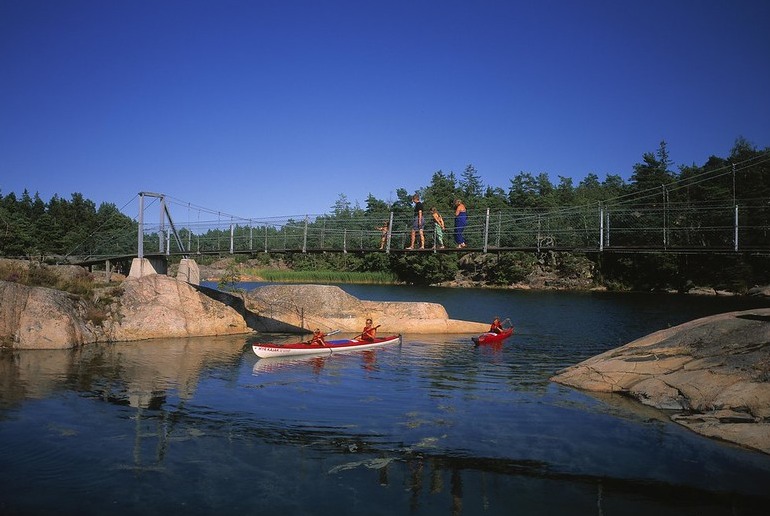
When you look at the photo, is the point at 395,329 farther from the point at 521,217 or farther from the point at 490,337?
the point at 521,217

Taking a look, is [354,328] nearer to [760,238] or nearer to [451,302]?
[451,302]

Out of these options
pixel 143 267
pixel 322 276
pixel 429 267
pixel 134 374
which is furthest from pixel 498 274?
pixel 134 374

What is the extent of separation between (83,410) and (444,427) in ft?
23.5

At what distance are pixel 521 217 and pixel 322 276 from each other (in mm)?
31720

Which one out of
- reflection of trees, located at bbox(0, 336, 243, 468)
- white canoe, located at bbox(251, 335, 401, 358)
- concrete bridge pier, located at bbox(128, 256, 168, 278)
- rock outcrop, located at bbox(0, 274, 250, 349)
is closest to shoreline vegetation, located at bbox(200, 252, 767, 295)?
concrete bridge pier, located at bbox(128, 256, 168, 278)

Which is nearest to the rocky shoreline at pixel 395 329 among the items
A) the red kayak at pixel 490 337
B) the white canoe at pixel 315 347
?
the red kayak at pixel 490 337

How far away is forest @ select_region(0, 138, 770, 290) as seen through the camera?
147 feet

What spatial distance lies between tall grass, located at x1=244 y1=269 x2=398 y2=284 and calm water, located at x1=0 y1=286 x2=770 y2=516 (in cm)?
4860

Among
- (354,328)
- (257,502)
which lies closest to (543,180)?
(354,328)

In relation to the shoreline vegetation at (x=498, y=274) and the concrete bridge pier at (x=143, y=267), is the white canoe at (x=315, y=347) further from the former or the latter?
the shoreline vegetation at (x=498, y=274)

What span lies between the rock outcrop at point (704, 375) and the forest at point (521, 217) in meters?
20.1

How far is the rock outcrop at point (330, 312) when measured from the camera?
81.5 ft

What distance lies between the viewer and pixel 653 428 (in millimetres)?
10930

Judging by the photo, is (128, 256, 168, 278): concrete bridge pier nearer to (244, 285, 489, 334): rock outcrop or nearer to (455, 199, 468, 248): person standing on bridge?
(244, 285, 489, 334): rock outcrop
